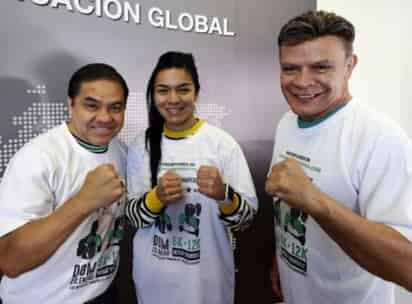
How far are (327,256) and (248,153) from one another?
763 millimetres

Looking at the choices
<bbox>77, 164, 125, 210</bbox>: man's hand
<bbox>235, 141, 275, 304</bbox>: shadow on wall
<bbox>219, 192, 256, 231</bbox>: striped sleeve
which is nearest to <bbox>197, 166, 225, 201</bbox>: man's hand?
<bbox>219, 192, 256, 231</bbox>: striped sleeve

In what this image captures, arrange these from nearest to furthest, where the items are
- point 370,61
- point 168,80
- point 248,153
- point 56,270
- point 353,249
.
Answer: point 353,249, point 56,270, point 168,80, point 248,153, point 370,61

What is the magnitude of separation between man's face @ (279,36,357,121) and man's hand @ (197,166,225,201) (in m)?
0.39

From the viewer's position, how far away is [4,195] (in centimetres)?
106

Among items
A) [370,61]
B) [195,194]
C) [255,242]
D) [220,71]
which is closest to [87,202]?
[195,194]

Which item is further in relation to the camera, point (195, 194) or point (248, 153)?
point (248, 153)

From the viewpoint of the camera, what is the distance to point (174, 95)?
1.45 m

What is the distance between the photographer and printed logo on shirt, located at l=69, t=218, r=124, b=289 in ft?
4.06

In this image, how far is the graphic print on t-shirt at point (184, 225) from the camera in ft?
4.90

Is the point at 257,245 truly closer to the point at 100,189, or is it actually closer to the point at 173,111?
the point at 173,111

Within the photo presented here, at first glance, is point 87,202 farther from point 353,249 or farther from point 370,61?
point 370,61

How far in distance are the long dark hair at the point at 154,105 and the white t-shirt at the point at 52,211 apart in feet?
0.62

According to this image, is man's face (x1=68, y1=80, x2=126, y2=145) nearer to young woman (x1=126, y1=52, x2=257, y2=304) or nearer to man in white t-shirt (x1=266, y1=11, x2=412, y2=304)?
young woman (x1=126, y1=52, x2=257, y2=304)

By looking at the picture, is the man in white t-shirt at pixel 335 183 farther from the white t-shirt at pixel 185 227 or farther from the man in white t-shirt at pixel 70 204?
the man in white t-shirt at pixel 70 204
